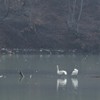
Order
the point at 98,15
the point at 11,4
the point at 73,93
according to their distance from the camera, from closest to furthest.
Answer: the point at 73,93 → the point at 11,4 → the point at 98,15

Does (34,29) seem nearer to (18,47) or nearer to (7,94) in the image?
(18,47)

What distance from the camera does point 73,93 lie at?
22922 millimetres

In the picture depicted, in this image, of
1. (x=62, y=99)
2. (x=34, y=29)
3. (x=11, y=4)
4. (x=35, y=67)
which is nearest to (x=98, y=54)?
(x=34, y=29)

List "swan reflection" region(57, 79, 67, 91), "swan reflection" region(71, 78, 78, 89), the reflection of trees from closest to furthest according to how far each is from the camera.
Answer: "swan reflection" region(71, 78, 78, 89) < "swan reflection" region(57, 79, 67, 91) < the reflection of trees

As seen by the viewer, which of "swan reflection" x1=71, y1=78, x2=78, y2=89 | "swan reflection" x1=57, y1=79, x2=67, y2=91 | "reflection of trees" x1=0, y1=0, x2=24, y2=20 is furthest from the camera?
"reflection of trees" x1=0, y1=0, x2=24, y2=20

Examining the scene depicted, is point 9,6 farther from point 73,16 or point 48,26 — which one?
point 73,16

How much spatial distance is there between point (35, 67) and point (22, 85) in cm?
924

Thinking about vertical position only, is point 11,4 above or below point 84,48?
above

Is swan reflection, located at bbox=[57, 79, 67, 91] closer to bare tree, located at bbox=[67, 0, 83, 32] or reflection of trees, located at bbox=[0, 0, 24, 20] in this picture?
reflection of trees, located at bbox=[0, 0, 24, 20]

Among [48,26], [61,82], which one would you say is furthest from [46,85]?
[48,26]

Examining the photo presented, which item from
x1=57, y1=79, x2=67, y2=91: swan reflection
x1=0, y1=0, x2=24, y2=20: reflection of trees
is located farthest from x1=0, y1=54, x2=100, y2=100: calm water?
x1=0, y1=0, x2=24, y2=20: reflection of trees

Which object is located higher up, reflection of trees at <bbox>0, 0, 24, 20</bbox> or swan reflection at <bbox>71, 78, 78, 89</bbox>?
swan reflection at <bbox>71, 78, 78, 89</bbox>

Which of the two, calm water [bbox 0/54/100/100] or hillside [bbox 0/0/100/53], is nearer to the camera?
calm water [bbox 0/54/100/100]

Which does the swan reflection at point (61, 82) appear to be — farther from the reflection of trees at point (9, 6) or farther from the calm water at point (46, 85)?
the reflection of trees at point (9, 6)
